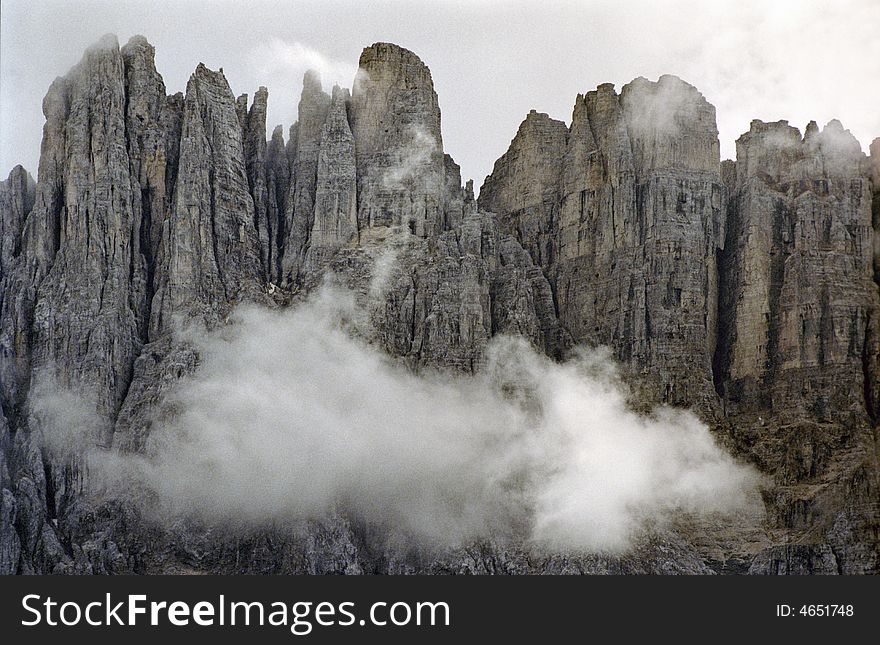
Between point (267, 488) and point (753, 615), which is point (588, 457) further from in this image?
point (753, 615)

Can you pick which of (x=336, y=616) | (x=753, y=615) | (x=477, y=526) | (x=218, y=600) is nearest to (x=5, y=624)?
(x=218, y=600)

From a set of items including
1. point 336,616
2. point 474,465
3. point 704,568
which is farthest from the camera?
point 474,465

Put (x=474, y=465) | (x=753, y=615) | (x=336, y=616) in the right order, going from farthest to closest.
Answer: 1. (x=474, y=465)
2. (x=753, y=615)
3. (x=336, y=616)

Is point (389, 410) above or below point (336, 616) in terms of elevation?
above

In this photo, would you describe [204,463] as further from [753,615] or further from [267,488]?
[753,615]

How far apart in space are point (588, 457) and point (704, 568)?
63.6 ft

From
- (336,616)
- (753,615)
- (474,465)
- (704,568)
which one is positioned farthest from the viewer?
(474,465)

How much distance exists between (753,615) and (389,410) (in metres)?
67.2

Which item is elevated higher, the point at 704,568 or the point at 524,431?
the point at 524,431

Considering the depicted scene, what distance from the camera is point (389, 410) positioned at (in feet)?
655

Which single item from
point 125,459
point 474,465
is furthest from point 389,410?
point 125,459

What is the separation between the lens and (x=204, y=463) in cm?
19400

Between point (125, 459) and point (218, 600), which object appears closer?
point (218, 600)

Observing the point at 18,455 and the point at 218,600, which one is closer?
the point at 218,600
